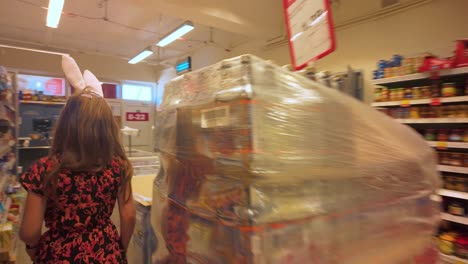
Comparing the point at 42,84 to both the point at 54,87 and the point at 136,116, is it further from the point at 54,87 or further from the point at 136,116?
the point at 136,116

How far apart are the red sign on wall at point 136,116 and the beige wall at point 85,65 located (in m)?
1.06

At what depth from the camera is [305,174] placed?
2.90 ft

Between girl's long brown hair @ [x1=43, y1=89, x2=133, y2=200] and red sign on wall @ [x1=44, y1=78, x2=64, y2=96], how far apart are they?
748 centimetres

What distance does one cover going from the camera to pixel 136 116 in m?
8.68

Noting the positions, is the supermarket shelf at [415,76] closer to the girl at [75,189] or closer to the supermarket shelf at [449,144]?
the supermarket shelf at [449,144]

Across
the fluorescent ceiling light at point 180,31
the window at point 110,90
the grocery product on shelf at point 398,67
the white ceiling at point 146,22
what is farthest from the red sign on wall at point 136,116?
the grocery product on shelf at point 398,67

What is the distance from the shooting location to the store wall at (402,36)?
3.01 meters

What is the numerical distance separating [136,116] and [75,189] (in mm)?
7964

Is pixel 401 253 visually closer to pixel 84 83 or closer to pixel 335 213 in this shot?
pixel 335 213

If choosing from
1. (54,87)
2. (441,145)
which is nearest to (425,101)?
(441,145)

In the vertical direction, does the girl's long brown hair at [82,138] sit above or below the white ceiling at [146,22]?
below

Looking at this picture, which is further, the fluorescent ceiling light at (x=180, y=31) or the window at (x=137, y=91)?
Result: the window at (x=137, y=91)

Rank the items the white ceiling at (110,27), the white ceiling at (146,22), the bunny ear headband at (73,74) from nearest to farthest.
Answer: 1. the bunny ear headband at (73,74)
2. the white ceiling at (146,22)
3. the white ceiling at (110,27)

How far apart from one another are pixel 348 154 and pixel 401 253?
577mm
